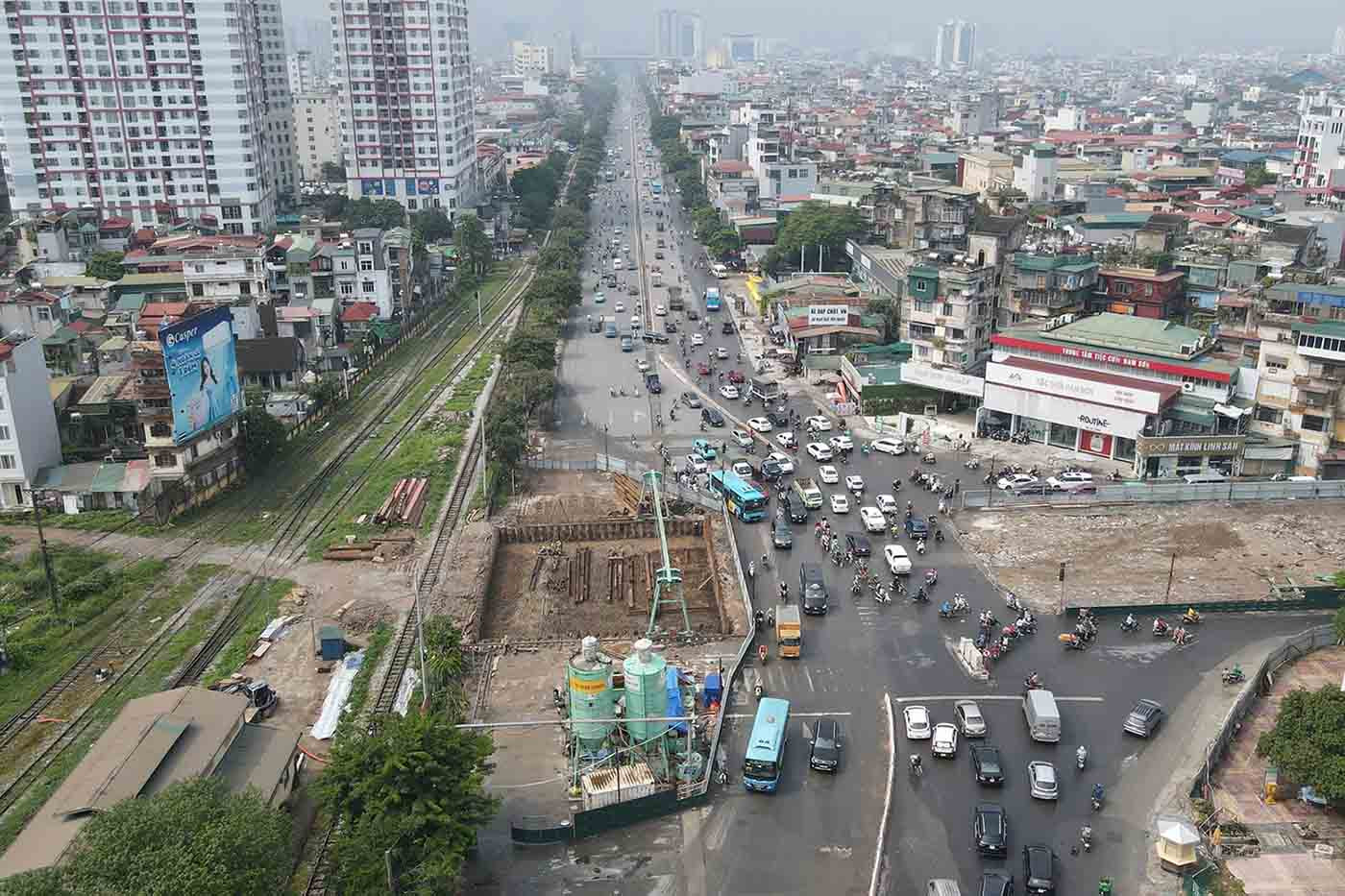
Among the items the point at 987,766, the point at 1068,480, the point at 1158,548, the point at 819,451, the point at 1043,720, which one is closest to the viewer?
the point at 987,766

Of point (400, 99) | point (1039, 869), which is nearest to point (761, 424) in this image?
point (1039, 869)

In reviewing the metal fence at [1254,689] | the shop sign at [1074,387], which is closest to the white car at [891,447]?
the shop sign at [1074,387]

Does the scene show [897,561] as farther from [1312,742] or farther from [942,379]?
[942,379]

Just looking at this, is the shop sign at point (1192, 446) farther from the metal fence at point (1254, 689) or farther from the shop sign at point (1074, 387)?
the metal fence at point (1254, 689)

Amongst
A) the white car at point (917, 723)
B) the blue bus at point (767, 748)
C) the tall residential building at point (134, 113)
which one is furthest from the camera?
the tall residential building at point (134, 113)

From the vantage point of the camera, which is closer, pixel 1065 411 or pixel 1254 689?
pixel 1254 689
